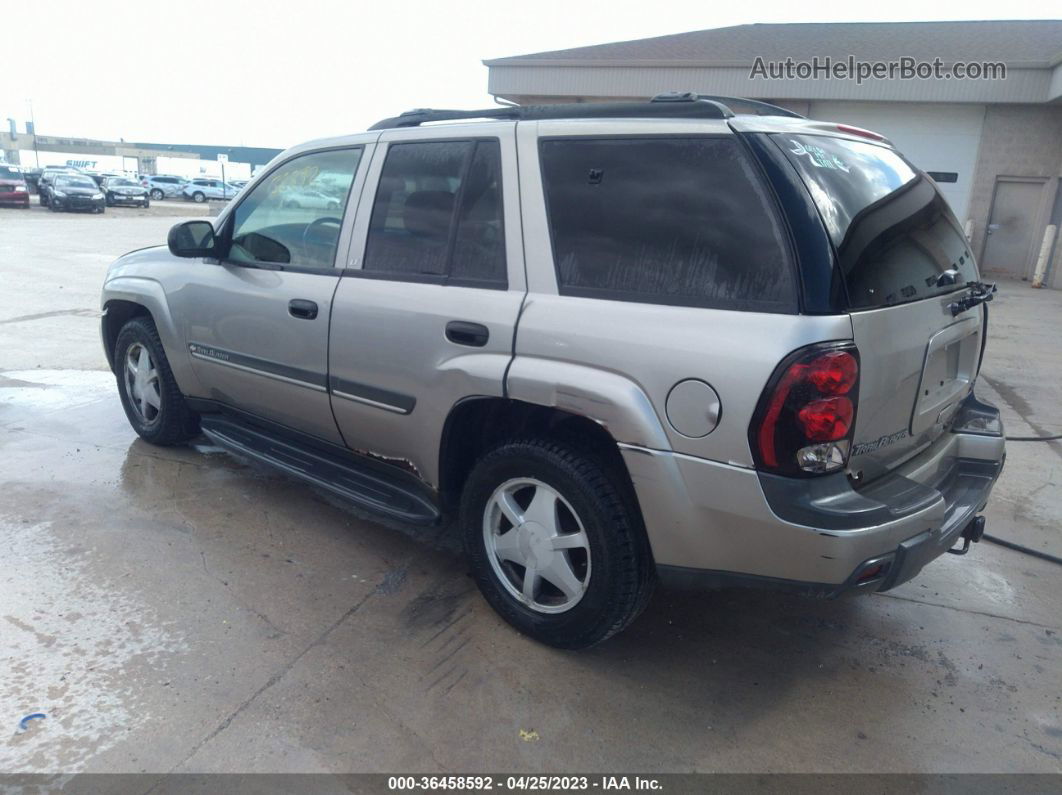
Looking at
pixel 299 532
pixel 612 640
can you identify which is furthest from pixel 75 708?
pixel 612 640

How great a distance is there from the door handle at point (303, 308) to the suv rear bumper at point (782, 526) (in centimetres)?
173

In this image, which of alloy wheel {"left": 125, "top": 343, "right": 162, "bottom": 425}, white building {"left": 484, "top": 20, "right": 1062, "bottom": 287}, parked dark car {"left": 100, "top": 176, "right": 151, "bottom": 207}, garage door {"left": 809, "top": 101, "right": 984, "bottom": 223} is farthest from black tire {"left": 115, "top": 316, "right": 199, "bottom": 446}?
parked dark car {"left": 100, "top": 176, "right": 151, "bottom": 207}

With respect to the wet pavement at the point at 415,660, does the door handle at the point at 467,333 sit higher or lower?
higher

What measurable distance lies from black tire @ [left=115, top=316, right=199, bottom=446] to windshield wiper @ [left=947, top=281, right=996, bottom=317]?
405cm

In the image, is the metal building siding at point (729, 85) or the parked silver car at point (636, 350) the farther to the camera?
the metal building siding at point (729, 85)

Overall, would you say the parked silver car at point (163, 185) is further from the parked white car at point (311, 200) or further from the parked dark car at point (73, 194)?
the parked white car at point (311, 200)

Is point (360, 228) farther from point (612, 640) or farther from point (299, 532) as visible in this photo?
point (612, 640)

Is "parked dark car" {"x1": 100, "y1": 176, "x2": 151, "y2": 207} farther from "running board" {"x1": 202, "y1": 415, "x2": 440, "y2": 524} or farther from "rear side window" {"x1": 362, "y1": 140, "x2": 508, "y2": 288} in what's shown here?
"rear side window" {"x1": 362, "y1": 140, "x2": 508, "y2": 288}

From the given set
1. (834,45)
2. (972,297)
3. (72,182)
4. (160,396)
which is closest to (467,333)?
(972,297)

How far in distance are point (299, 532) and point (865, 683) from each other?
2.63 meters

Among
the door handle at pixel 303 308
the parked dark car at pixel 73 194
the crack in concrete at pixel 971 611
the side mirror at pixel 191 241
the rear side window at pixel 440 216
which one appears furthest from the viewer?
the parked dark car at pixel 73 194

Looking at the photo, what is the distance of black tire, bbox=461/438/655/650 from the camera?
8.99 feet

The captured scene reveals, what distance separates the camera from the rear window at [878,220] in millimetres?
2500

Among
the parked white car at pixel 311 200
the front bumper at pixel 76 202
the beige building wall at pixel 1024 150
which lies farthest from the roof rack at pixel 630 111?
the front bumper at pixel 76 202
